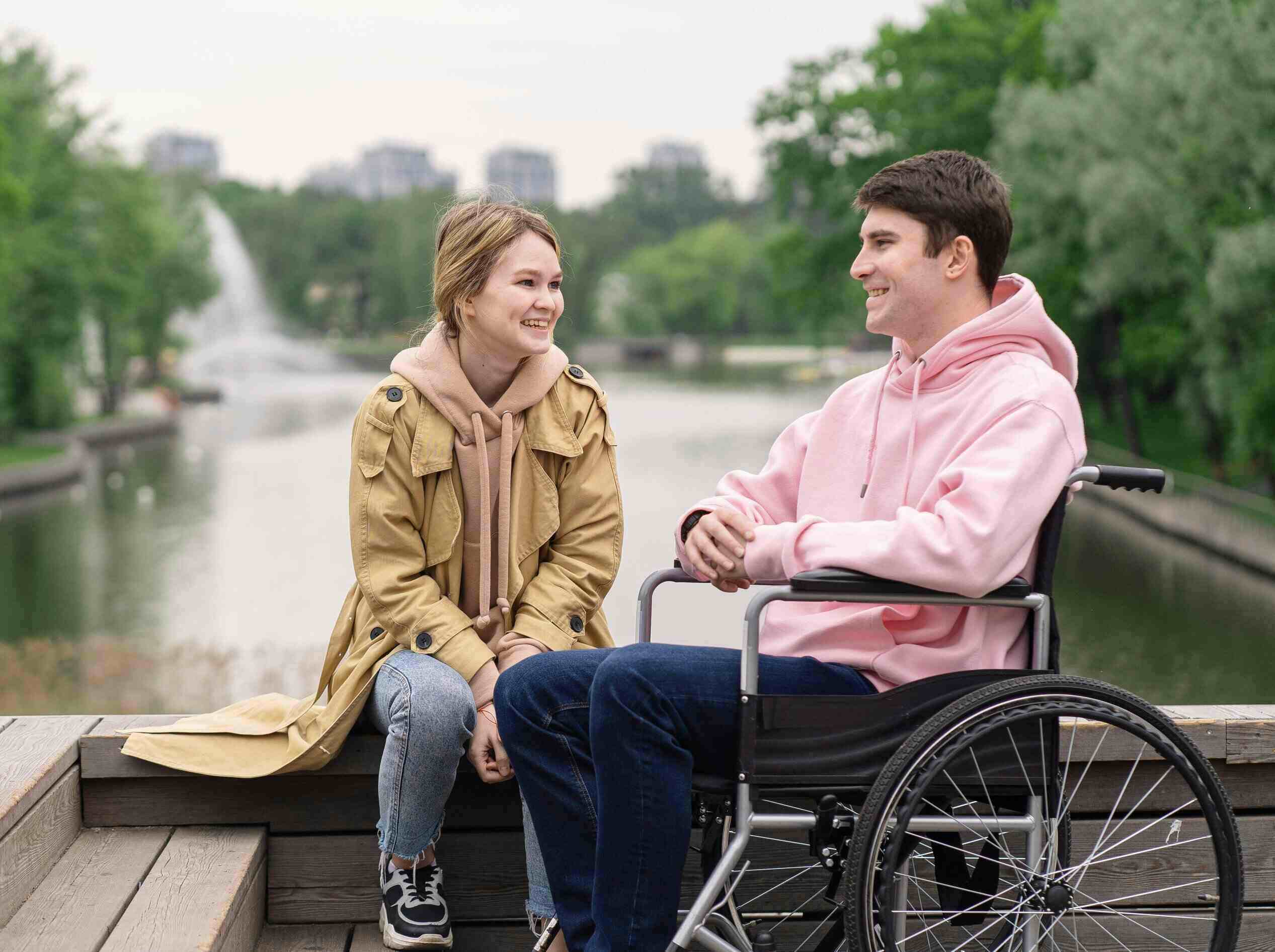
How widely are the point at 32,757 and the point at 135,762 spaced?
0.17 meters

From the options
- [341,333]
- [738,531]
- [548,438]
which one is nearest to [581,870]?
[738,531]

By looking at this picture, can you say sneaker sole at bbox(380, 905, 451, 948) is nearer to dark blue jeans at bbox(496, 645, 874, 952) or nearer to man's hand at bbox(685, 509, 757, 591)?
dark blue jeans at bbox(496, 645, 874, 952)

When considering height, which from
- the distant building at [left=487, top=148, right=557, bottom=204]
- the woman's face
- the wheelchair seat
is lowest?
the wheelchair seat

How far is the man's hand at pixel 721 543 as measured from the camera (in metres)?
2.28

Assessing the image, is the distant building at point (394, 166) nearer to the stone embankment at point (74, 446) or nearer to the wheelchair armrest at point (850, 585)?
the stone embankment at point (74, 446)

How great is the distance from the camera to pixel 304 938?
104 inches

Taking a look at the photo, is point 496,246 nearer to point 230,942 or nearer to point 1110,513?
point 230,942

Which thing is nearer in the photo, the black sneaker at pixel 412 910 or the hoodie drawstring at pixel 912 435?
the hoodie drawstring at pixel 912 435

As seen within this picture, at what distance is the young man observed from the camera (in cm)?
Result: 207

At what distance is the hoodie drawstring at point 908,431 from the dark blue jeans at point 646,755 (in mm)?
305

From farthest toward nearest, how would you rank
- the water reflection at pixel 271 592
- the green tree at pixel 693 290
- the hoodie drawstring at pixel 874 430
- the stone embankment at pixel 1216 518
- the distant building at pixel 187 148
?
the distant building at pixel 187 148, the green tree at pixel 693 290, the stone embankment at pixel 1216 518, the water reflection at pixel 271 592, the hoodie drawstring at pixel 874 430

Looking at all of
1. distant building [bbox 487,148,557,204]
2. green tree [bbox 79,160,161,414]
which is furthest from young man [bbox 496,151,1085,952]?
distant building [bbox 487,148,557,204]

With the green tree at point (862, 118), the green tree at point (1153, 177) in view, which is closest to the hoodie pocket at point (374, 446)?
the green tree at point (1153, 177)

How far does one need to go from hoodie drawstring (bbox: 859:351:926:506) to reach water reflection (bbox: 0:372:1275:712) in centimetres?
855
